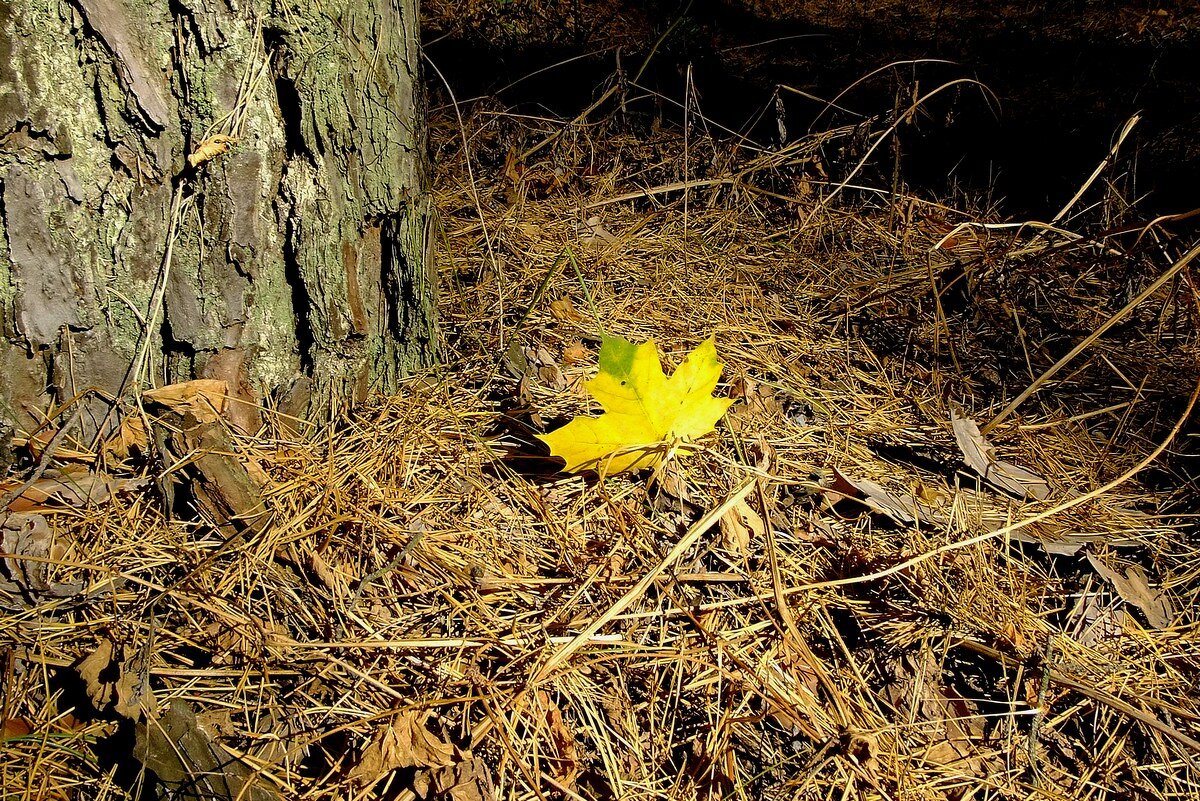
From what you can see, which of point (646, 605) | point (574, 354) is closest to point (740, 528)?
point (646, 605)

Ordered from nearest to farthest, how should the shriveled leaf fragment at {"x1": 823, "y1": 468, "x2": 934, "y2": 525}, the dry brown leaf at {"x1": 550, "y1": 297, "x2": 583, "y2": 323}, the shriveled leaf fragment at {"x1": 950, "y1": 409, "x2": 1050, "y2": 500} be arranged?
the shriveled leaf fragment at {"x1": 823, "y1": 468, "x2": 934, "y2": 525} < the shriveled leaf fragment at {"x1": 950, "y1": 409, "x2": 1050, "y2": 500} < the dry brown leaf at {"x1": 550, "y1": 297, "x2": 583, "y2": 323}

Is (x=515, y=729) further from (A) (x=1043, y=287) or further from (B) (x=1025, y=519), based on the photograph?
(A) (x=1043, y=287)

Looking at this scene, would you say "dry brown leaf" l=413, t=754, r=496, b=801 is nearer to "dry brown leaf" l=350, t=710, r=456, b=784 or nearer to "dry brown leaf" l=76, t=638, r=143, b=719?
"dry brown leaf" l=350, t=710, r=456, b=784

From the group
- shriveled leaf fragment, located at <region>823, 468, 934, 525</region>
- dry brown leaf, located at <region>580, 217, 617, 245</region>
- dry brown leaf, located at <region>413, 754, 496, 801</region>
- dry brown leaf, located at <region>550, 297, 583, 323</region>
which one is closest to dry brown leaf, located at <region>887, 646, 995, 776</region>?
shriveled leaf fragment, located at <region>823, 468, 934, 525</region>

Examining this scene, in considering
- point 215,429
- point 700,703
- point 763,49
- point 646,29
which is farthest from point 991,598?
point 646,29

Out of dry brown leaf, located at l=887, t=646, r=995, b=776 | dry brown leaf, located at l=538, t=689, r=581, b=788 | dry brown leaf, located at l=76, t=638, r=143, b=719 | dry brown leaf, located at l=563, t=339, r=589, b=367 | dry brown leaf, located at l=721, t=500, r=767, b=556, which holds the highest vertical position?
dry brown leaf, located at l=563, t=339, r=589, b=367

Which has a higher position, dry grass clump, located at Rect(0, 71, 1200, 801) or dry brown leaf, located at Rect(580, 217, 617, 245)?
dry brown leaf, located at Rect(580, 217, 617, 245)

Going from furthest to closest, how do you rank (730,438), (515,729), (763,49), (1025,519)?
(763,49) → (730,438) → (1025,519) → (515,729)

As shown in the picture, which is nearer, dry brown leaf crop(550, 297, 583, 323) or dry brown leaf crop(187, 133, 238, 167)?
dry brown leaf crop(187, 133, 238, 167)
